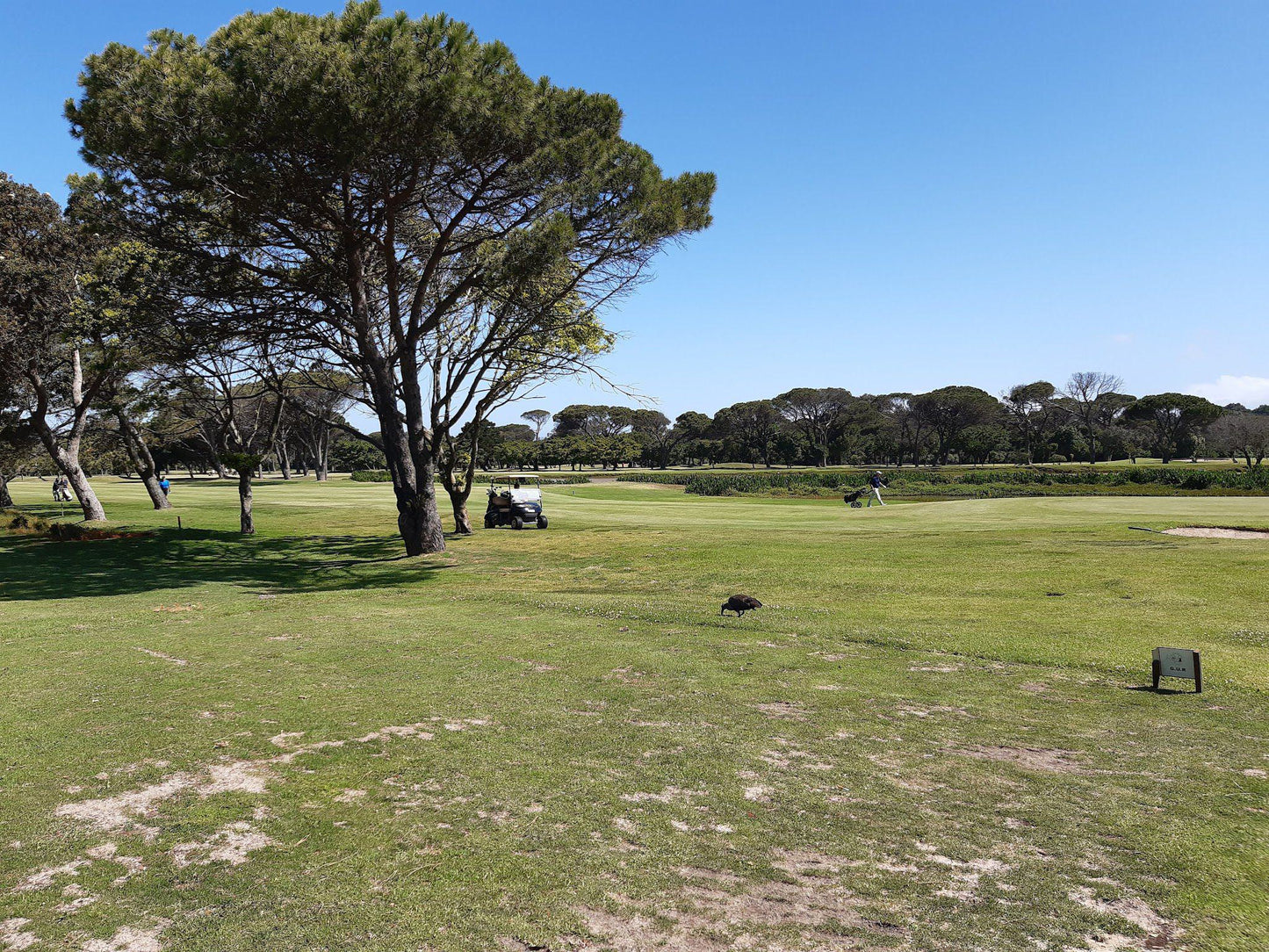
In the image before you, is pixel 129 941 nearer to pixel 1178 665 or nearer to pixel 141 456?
pixel 1178 665

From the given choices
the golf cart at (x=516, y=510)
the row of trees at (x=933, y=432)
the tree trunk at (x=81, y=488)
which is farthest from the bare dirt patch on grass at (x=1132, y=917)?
the row of trees at (x=933, y=432)

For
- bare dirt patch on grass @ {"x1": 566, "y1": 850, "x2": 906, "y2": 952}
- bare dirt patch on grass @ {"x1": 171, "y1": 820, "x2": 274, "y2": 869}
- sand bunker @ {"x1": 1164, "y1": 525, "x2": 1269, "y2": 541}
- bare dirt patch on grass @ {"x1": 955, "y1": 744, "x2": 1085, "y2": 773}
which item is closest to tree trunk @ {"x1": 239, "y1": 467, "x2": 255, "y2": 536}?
bare dirt patch on grass @ {"x1": 171, "y1": 820, "x2": 274, "y2": 869}

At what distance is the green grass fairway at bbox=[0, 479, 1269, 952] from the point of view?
4.34 m

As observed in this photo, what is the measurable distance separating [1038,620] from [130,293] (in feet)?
84.0

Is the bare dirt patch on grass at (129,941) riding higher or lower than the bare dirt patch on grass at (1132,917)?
higher

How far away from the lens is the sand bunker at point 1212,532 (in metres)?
21.2

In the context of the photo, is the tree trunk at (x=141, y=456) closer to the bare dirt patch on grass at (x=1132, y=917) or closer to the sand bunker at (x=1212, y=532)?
the bare dirt patch on grass at (x=1132, y=917)

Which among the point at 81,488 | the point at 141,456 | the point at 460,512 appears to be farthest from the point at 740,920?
the point at 141,456

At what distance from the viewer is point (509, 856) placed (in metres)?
5.02

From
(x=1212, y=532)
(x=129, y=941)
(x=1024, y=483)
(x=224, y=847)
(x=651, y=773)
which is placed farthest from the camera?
(x=1024, y=483)

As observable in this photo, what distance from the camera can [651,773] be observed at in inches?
258

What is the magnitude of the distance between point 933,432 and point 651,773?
5475 inches

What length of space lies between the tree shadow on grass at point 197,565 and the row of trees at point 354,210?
10.1 feet

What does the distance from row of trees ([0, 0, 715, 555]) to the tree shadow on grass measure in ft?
10.1
